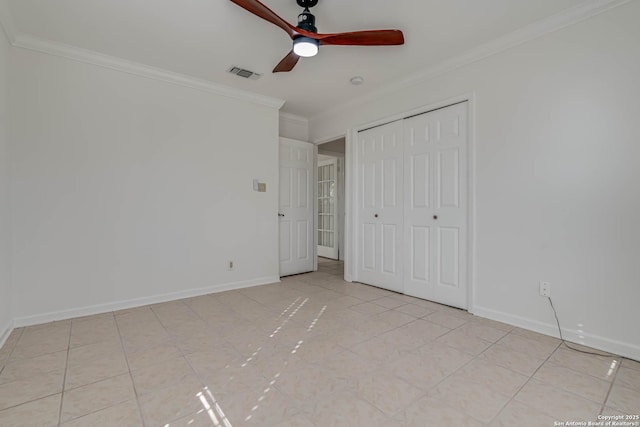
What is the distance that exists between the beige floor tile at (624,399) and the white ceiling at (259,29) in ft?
8.84

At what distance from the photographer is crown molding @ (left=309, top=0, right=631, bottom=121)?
228 centimetres

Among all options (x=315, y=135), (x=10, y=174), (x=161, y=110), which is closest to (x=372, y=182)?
(x=315, y=135)

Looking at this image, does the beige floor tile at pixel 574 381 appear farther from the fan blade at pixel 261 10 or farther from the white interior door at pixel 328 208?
the white interior door at pixel 328 208

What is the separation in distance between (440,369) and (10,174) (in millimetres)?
3851

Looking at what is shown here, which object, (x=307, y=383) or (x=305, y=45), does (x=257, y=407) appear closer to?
(x=307, y=383)

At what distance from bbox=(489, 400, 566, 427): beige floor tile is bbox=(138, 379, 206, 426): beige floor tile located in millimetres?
1519

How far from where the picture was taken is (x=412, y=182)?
11.7 feet

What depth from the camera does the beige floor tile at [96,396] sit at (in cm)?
157

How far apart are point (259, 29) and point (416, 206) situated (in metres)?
2.45

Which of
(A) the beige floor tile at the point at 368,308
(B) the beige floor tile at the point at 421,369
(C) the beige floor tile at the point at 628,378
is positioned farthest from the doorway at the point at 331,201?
(C) the beige floor tile at the point at 628,378

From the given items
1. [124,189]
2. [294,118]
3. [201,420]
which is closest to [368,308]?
[201,420]

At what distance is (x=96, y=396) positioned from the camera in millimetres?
1695

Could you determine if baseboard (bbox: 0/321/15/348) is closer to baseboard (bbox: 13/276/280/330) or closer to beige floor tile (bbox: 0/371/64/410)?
baseboard (bbox: 13/276/280/330)

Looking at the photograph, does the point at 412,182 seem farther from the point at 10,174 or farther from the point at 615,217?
the point at 10,174
